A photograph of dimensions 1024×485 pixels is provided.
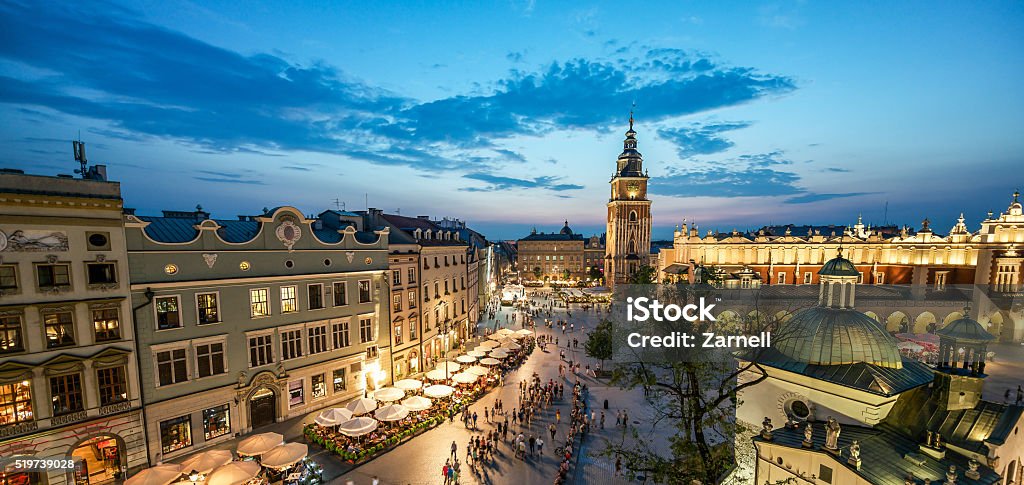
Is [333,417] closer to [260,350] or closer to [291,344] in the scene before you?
[291,344]

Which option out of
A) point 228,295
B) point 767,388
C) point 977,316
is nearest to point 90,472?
point 228,295

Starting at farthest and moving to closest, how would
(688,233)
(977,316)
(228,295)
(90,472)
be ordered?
(688,233), (977,316), (228,295), (90,472)

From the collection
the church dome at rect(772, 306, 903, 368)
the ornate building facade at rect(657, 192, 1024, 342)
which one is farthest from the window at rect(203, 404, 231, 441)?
the ornate building facade at rect(657, 192, 1024, 342)

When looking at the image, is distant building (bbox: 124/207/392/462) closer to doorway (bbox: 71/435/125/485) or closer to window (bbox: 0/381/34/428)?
doorway (bbox: 71/435/125/485)

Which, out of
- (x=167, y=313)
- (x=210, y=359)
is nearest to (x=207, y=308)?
(x=167, y=313)

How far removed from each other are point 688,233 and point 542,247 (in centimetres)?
5973

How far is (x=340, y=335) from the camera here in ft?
93.0

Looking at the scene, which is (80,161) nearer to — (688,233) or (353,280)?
(353,280)

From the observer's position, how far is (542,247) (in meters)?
129

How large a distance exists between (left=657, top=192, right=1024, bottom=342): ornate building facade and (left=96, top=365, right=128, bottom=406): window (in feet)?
171

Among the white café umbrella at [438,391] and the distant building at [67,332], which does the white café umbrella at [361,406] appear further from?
the distant building at [67,332]

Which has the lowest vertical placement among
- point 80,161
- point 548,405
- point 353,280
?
point 548,405

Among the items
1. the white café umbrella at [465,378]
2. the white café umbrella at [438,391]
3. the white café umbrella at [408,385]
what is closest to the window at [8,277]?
the white café umbrella at [408,385]

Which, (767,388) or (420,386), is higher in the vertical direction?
(767,388)
